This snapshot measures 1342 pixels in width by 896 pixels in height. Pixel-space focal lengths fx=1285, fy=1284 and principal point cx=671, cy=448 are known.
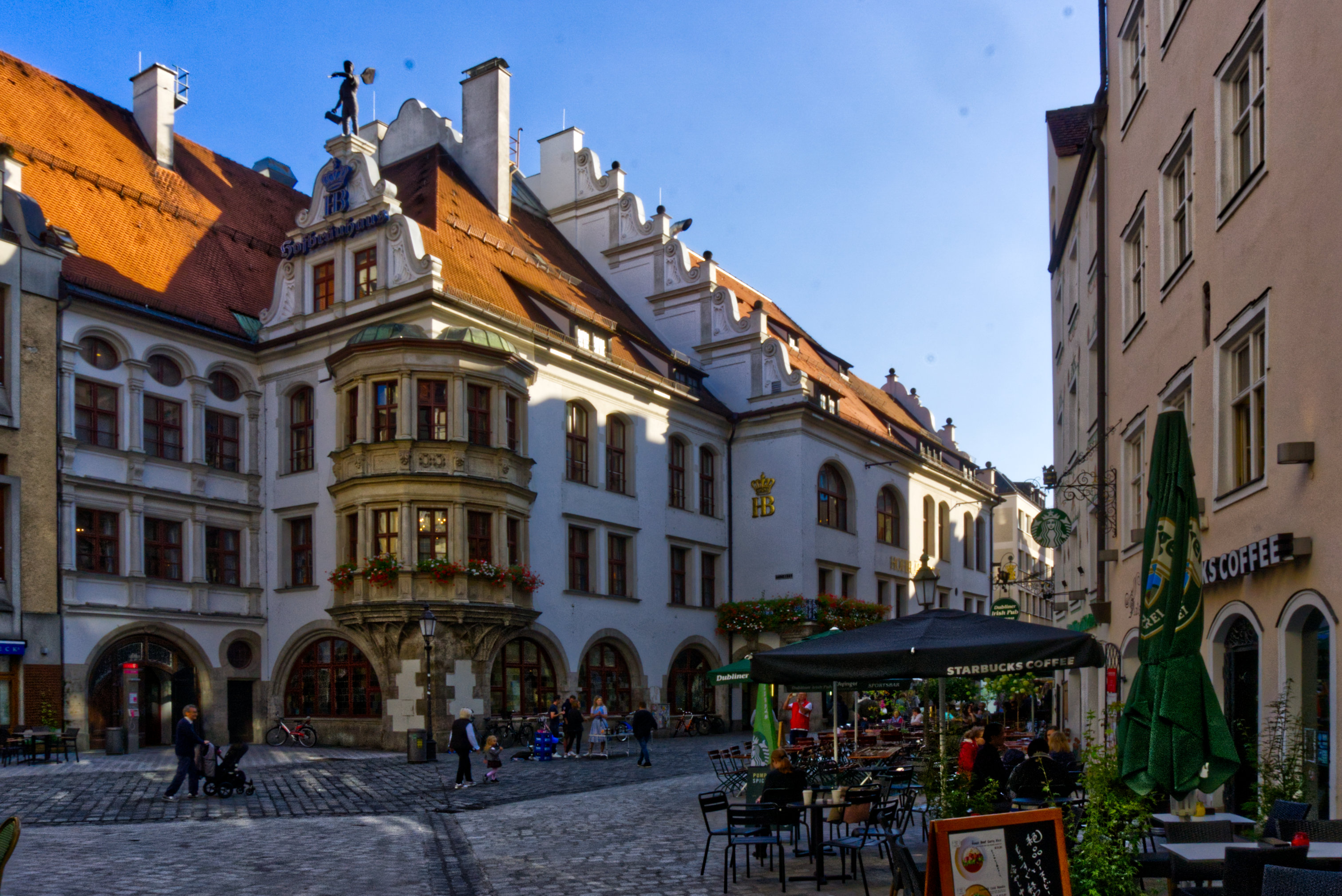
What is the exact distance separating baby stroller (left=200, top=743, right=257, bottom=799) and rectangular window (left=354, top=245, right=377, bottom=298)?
15635mm

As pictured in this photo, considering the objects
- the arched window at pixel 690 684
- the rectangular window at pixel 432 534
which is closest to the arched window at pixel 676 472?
the arched window at pixel 690 684

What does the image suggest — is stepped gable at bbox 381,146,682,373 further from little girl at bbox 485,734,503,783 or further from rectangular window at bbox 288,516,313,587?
little girl at bbox 485,734,503,783

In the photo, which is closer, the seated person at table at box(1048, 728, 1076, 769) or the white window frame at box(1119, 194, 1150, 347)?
the seated person at table at box(1048, 728, 1076, 769)

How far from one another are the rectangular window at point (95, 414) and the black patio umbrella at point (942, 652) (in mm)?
22685

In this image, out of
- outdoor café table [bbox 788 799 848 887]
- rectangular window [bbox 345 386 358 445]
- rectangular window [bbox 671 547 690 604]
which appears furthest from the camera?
rectangular window [bbox 671 547 690 604]

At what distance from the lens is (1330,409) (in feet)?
34.1

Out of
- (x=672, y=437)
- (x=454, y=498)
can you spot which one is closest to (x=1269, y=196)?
(x=454, y=498)

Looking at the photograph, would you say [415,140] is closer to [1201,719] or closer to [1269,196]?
[1269,196]

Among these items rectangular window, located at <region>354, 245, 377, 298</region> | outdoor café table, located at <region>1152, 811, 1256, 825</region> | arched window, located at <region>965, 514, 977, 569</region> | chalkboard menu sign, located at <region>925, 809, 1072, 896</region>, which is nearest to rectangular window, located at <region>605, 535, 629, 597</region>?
rectangular window, located at <region>354, 245, 377, 298</region>

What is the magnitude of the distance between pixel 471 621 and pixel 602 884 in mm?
19470

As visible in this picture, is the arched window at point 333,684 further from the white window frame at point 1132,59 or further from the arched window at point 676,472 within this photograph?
the white window frame at point 1132,59

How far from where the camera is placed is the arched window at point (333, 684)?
3127cm

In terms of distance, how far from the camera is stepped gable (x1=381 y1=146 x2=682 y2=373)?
112 ft

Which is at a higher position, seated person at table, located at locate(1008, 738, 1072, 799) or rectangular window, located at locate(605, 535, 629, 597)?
rectangular window, located at locate(605, 535, 629, 597)
